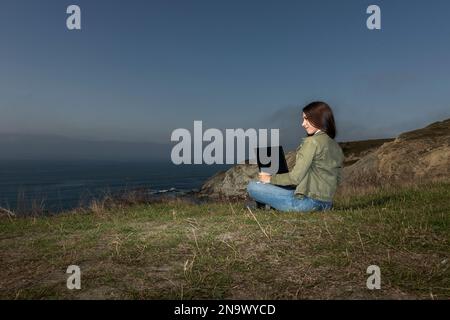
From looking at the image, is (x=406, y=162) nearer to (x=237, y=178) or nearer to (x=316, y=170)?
(x=316, y=170)

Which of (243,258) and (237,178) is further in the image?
(237,178)

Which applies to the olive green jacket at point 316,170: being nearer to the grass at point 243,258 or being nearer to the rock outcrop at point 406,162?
the grass at point 243,258

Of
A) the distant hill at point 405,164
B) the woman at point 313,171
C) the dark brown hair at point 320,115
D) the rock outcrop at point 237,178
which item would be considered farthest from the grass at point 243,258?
the rock outcrop at point 237,178

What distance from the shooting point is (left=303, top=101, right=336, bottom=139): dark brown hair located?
7250 millimetres

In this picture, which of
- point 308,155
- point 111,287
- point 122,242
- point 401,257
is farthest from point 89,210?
point 401,257

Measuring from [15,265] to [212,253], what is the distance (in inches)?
101

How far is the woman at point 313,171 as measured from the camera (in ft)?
23.6

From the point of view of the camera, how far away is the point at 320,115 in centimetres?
726

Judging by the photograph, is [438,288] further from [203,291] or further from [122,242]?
[122,242]

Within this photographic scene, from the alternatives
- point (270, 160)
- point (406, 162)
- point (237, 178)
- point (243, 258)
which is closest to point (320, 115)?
point (270, 160)

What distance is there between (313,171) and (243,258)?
10.2ft

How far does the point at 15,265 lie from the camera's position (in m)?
5.20

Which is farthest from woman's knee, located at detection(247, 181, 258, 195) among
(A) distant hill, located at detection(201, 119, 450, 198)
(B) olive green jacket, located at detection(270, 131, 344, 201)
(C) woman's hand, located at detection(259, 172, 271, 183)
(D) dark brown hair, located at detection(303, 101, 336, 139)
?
(A) distant hill, located at detection(201, 119, 450, 198)

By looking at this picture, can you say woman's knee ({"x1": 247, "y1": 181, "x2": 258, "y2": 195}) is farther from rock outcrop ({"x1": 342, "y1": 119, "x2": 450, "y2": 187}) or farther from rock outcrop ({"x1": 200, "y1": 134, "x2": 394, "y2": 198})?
rock outcrop ({"x1": 200, "y1": 134, "x2": 394, "y2": 198})
